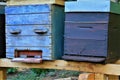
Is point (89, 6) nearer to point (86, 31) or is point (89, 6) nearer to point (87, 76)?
point (86, 31)

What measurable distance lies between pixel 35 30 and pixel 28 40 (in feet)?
0.31

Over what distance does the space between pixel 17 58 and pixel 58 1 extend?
1.64 ft

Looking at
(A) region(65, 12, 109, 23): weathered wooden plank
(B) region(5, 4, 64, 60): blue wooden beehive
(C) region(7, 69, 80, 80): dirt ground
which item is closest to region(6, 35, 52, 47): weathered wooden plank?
(B) region(5, 4, 64, 60): blue wooden beehive

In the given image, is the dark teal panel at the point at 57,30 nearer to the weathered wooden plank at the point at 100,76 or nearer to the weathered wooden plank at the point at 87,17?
the weathered wooden plank at the point at 87,17

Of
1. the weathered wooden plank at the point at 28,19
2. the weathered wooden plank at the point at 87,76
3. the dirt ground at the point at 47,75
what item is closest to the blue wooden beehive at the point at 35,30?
the weathered wooden plank at the point at 28,19

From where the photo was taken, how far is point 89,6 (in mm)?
1938

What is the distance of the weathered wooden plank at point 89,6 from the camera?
189 centimetres

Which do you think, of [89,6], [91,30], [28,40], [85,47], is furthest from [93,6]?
[28,40]

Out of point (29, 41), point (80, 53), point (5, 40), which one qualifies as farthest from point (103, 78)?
point (5, 40)

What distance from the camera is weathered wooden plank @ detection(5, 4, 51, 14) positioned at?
2.05m

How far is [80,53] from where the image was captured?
77.2 inches

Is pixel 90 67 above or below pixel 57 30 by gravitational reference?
below

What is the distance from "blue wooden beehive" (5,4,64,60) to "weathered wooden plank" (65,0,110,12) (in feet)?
0.47

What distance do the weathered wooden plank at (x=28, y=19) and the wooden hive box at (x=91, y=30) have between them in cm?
15
